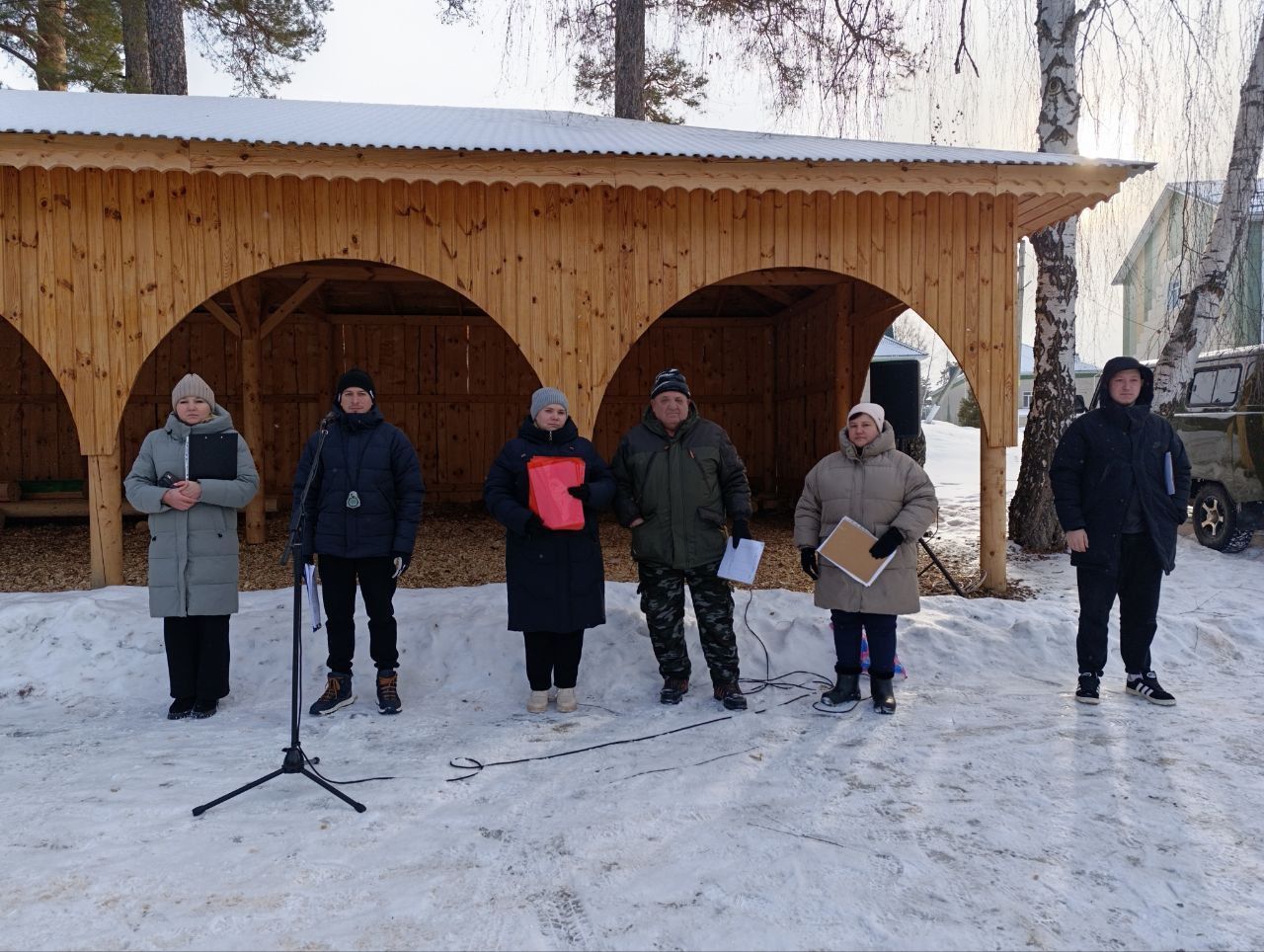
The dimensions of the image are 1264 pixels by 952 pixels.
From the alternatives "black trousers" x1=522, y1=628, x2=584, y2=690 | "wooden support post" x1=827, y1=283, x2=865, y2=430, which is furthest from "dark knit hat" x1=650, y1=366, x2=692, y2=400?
"wooden support post" x1=827, y1=283, x2=865, y2=430

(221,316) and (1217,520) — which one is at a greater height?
(221,316)

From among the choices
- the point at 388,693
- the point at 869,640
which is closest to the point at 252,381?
the point at 388,693

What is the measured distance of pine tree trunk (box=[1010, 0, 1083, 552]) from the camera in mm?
7273

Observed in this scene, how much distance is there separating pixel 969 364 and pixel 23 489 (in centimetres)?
918

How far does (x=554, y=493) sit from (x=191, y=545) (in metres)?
1.63

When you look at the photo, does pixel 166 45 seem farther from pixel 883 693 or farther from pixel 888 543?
pixel 883 693

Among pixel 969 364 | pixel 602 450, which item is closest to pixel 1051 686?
pixel 969 364

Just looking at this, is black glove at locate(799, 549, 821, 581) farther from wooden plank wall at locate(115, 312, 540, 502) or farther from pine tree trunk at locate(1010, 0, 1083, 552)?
wooden plank wall at locate(115, 312, 540, 502)

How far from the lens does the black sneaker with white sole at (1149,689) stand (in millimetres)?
3998

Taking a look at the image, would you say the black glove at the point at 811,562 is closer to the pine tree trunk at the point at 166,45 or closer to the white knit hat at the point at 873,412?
the white knit hat at the point at 873,412

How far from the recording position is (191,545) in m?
3.83

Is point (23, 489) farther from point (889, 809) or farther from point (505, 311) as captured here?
point (889, 809)

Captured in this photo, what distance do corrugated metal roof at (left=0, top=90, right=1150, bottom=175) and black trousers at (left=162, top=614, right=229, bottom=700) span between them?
2.75m

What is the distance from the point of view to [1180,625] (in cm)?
515
